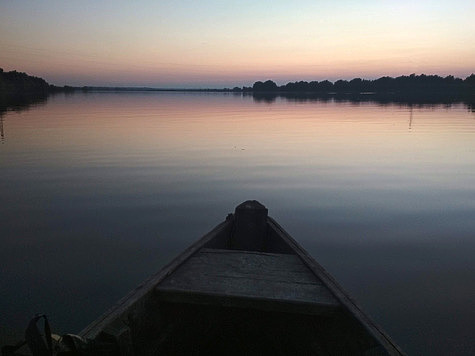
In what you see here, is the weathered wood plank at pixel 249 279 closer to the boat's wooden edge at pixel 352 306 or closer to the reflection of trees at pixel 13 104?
the boat's wooden edge at pixel 352 306

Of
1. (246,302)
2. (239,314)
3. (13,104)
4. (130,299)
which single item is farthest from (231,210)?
(13,104)

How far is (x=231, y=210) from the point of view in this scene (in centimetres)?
1243

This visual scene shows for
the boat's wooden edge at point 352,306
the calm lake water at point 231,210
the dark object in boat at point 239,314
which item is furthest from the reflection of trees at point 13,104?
the boat's wooden edge at point 352,306

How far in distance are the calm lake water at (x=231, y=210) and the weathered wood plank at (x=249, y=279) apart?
240 cm

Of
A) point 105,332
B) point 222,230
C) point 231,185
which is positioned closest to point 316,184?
point 231,185

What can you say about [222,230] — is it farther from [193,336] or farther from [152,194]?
[152,194]

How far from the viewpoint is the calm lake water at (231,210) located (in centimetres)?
723

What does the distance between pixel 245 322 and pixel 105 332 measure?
1.94 metres

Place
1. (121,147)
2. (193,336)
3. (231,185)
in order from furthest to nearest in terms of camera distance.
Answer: (121,147) → (231,185) → (193,336)

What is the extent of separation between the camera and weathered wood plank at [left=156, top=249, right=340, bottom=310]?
4.71 m

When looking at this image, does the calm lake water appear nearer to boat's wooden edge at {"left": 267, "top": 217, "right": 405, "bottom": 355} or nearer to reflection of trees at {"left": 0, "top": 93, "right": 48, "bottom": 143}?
boat's wooden edge at {"left": 267, "top": 217, "right": 405, "bottom": 355}

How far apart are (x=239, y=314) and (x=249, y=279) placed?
48 centimetres

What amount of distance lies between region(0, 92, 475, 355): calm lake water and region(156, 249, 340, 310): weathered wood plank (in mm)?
2401

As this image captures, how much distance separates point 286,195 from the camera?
1397 centimetres
